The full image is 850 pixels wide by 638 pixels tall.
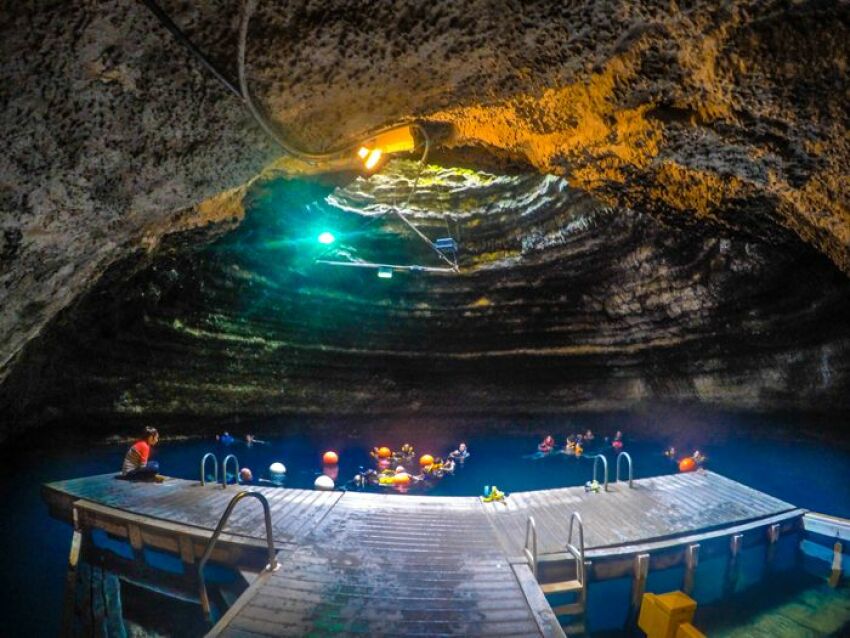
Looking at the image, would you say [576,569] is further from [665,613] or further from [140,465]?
[140,465]

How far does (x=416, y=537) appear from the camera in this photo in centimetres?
562

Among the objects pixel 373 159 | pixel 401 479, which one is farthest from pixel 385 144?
pixel 401 479

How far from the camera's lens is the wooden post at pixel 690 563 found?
5836mm

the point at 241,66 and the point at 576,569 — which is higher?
the point at 241,66

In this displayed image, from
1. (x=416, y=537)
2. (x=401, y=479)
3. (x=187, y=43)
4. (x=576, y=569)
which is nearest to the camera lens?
(x=187, y=43)

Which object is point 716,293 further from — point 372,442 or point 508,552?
point 372,442

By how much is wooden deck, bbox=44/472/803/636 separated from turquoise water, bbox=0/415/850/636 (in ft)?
9.07

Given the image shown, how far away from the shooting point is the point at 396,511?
21.2 feet

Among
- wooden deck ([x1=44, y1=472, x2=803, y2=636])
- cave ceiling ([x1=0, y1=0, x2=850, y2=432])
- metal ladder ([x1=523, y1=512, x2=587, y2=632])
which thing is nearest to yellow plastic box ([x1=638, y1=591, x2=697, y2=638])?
wooden deck ([x1=44, y1=472, x2=803, y2=636])

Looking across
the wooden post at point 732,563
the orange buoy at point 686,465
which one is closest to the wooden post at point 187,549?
the wooden post at point 732,563

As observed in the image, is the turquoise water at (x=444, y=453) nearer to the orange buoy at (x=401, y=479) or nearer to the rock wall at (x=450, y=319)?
the orange buoy at (x=401, y=479)

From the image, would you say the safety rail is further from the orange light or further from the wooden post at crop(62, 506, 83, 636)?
the wooden post at crop(62, 506, 83, 636)

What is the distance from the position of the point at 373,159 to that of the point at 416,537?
16.1 feet

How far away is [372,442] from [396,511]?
938 centimetres
